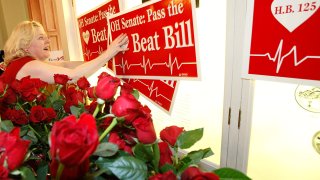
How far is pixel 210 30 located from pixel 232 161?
0.51 m

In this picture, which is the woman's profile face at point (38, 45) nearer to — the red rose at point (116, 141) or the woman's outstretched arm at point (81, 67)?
the woman's outstretched arm at point (81, 67)

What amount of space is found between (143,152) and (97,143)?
6.2 inches

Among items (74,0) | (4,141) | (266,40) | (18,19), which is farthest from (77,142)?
(18,19)

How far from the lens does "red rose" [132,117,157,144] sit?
0.44m

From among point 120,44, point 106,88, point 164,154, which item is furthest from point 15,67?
point 164,154

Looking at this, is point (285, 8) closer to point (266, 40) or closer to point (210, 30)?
point (266, 40)

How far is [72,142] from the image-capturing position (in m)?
0.29

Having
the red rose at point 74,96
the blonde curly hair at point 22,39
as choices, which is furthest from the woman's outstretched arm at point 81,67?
the red rose at point 74,96

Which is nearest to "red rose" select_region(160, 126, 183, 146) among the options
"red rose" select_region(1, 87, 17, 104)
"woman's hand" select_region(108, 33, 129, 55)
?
"red rose" select_region(1, 87, 17, 104)

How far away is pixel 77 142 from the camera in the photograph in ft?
0.94

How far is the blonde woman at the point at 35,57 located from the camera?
4.20 ft

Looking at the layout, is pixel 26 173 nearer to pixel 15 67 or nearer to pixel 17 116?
pixel 17 116

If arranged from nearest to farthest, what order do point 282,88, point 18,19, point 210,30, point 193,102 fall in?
1. point 282,88
2. point 210,30
3. point 193,102
4. point 18,19

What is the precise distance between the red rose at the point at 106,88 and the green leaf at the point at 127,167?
0.13 metres
